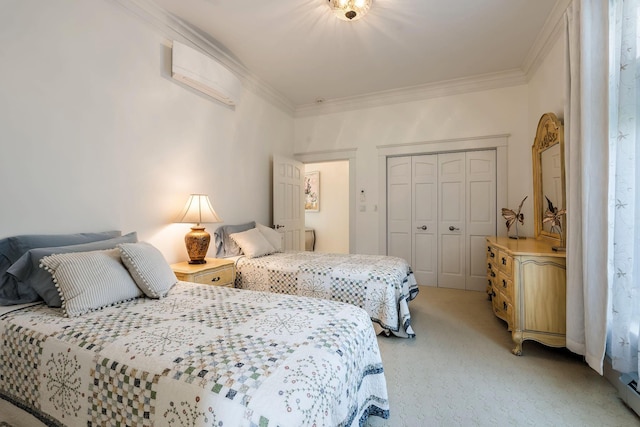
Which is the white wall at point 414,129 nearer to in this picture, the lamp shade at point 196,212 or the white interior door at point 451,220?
the white interior door at point 451,220

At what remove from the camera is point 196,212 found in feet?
8.85

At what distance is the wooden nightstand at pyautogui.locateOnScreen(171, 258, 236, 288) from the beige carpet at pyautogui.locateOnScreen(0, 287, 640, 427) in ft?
3.86

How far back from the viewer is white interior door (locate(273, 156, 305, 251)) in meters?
4.18

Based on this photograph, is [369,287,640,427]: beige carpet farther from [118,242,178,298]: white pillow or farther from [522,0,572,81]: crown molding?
[522,0,572,81]: crown molding

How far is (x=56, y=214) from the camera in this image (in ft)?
6.31

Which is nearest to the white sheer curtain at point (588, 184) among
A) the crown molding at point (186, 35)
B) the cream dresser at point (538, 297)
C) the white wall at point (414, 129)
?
the cream dresser at point (538, 297)

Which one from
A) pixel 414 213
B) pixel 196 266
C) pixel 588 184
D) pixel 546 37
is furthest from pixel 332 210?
pixel 588 184

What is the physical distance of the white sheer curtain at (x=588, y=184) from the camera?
168cm

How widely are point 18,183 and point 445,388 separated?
9.53 ft

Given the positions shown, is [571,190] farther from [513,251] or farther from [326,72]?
[326,72]

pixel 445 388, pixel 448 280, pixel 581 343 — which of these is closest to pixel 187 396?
pixel 445 388

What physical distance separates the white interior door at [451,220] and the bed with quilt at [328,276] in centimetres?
137

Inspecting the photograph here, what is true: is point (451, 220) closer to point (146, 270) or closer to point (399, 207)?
point (399, 207)

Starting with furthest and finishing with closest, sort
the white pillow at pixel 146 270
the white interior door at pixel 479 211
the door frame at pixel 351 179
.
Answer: the door frame at pixel 351 179, the white interior door at pixel 479 211, the white pillow at pixel 146 270
